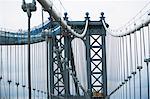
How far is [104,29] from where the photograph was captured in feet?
156

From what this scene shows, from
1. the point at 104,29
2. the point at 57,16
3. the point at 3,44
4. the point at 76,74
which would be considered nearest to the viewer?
the point at 57,16

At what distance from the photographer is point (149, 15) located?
20.9m

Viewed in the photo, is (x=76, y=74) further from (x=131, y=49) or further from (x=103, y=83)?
(x=131, y=49)

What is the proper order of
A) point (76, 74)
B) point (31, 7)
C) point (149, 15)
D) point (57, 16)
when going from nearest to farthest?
1. point (31, 7)
2. point (149, 15)
3. point (57, 16)
4. point (76, 74)

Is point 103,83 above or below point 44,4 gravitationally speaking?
below

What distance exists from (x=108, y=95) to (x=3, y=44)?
54.5 ft

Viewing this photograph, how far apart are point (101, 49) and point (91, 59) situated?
1371 millimetres

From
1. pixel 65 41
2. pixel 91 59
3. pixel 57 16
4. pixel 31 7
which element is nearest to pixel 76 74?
pixel 65 41

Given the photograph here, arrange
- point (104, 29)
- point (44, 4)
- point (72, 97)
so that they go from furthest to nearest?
1. point (104, 29)
2. point (72, 97)
3. point (44, 4)

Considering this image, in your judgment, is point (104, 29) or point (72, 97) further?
point (104, 29)

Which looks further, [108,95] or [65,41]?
[108,95]

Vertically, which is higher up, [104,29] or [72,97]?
[104,29]

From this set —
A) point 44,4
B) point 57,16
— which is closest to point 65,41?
point 57,16

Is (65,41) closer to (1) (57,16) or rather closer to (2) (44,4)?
(1) (57,16)
